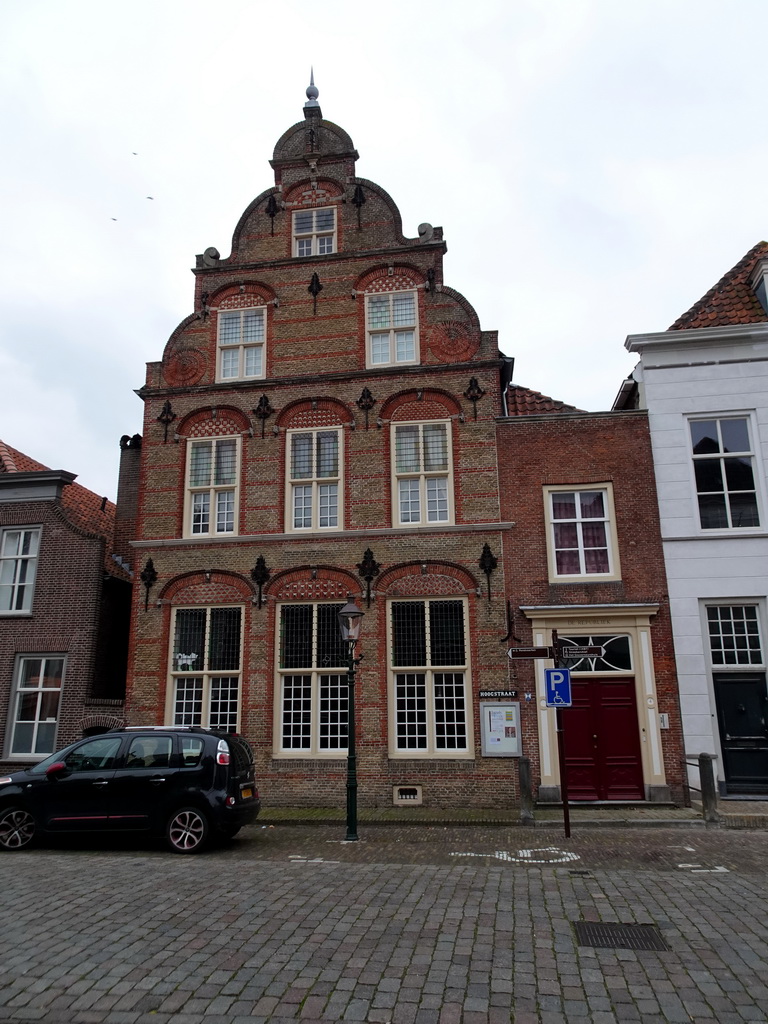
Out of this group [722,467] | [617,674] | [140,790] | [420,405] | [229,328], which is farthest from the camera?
[229,328]

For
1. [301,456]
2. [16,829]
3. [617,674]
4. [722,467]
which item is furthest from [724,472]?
[16,829]

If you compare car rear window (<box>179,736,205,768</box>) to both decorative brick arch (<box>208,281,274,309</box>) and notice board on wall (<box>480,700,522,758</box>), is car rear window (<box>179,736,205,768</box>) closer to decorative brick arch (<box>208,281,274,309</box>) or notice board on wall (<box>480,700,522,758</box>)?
notice board on wall (<box>480,700,522,758</box>)

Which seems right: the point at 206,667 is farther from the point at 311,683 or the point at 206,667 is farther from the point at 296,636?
the point at 311,683

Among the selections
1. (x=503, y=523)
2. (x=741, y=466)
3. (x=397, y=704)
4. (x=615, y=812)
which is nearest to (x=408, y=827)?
(x=397, y=704)

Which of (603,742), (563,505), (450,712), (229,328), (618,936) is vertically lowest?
(618,936)

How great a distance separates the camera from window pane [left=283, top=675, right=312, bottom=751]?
1524cm

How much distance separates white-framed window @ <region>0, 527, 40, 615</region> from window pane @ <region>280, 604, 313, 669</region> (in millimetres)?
6178

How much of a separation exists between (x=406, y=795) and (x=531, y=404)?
931 centimetres

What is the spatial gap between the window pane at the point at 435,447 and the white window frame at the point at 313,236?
5.32 m

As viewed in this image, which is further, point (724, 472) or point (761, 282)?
point (761, 282)

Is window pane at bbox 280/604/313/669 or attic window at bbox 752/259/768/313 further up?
attic window at bbox 752/259/768/313

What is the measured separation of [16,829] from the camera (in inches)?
441

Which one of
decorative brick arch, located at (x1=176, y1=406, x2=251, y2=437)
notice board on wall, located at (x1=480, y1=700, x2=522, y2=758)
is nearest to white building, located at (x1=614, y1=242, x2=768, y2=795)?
notice board on wall, located at (x1=480, y1=700, x2=522, y2=758)

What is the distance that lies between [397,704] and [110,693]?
6.97 meters
